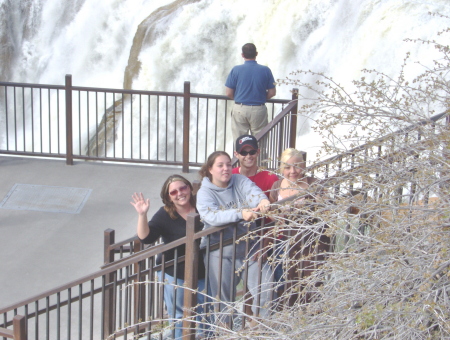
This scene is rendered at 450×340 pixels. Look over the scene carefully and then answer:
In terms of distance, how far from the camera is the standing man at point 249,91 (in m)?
8.47

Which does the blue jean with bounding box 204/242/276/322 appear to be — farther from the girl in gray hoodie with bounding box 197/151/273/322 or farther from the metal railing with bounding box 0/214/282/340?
the metal railing with bounding box 0/214/282/340

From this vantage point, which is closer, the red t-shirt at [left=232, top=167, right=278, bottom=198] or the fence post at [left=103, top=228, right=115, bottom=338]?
the red t-shirt at [left=232, top=167, right=278, bottom=198]

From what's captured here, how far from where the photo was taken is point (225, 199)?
15.6 ft

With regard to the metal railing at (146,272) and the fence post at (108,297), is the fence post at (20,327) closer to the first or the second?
the metal railing at (146,272)

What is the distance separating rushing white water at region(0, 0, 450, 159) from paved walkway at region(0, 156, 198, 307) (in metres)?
4.46

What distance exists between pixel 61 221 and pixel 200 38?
Answer: 9630 mm

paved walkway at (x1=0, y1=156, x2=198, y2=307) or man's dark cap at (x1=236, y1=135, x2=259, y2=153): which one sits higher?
man's dark cap at (x1=236, y1=135, x2=259, y2=153)

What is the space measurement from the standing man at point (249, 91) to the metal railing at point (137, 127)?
32 cm

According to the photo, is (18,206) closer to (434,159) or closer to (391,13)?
(434,159)

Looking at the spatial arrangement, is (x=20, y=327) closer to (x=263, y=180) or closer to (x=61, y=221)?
(x=263, y=180)

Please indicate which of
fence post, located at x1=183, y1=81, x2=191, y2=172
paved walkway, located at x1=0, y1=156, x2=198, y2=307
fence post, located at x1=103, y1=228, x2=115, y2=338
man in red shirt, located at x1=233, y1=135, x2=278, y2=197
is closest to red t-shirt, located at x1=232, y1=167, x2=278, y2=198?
man in red shirt, located at x1=233, y1=135, x2=278, y2=197

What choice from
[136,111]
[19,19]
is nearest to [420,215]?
[136,111]

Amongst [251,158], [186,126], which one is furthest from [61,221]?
[251,158]

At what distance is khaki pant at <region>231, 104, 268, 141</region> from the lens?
8609 millimetres
